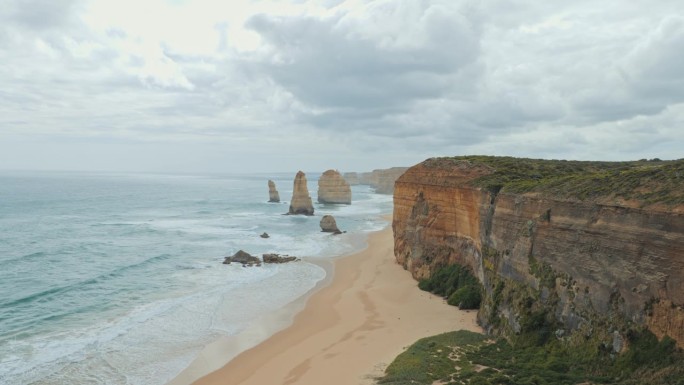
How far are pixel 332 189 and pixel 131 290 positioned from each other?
81825 millimetres

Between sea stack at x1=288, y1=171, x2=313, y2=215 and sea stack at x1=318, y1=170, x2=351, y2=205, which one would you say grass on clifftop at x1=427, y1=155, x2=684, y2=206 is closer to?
sea stack at x1=288, y1=171, x2=313, y2=215

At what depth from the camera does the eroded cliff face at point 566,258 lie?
13.9m

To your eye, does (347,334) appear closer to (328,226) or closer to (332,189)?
(328,226)

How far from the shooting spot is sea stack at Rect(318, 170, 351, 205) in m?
114

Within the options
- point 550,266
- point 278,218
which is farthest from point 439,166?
point 278,218

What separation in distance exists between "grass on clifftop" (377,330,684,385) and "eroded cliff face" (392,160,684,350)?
0.66 meters

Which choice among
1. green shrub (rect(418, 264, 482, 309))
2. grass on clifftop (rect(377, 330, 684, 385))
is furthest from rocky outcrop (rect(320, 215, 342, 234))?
grass on clifftop (rect(377, 330, 684, 385))

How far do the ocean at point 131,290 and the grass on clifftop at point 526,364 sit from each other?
10.7 metres

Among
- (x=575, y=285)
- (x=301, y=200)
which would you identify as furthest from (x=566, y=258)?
(x=301, y=200)

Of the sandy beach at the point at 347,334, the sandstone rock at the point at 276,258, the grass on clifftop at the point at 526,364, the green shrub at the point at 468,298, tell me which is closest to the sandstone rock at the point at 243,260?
the sandstone rock at the point at 276,258

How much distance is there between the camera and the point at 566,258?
18266 millimetres

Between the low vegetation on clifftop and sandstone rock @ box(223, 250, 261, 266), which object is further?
sandstone rock @ box(223, 250, 261, 266)

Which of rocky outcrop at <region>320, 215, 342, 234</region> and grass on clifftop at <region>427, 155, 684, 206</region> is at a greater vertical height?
grass on clifftop at <region>427, 155, 684, 206</region>

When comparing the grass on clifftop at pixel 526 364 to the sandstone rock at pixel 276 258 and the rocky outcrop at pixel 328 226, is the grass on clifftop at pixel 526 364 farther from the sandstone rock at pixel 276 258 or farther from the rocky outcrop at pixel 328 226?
the rocky outcrop at pixel 328 226
